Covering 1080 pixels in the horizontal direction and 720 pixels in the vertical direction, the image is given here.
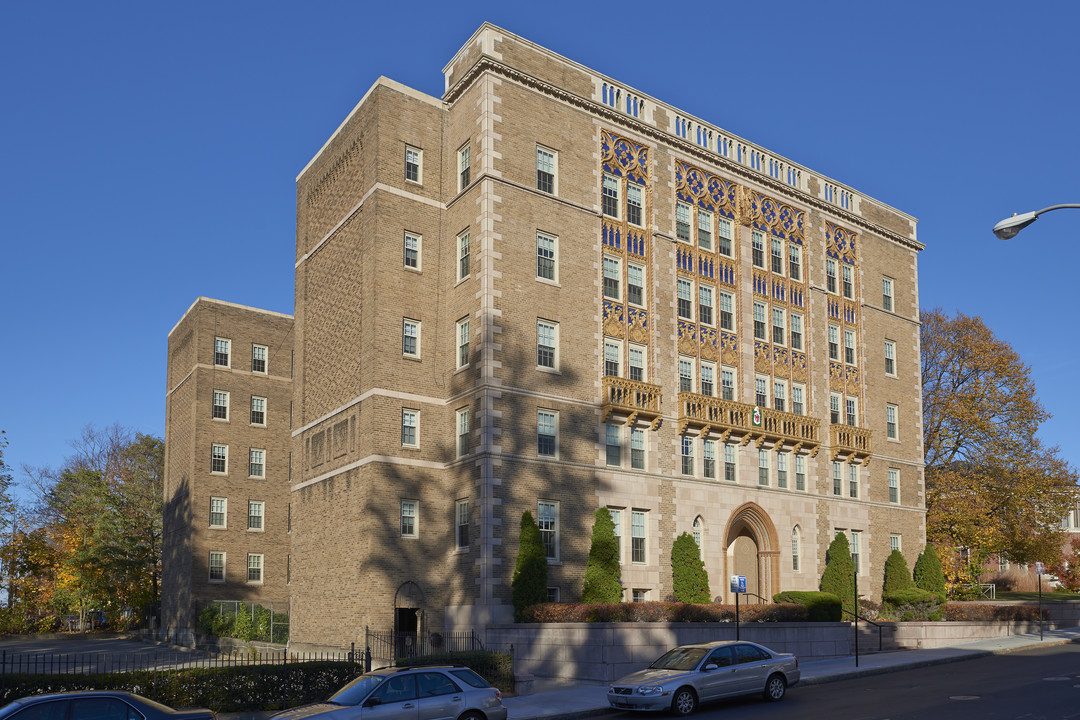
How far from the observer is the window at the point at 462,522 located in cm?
3725

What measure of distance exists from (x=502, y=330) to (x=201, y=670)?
57.0 ft

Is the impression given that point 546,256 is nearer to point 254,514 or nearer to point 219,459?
point 219,459

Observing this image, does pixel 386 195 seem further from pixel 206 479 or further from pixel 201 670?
pixel 206 479

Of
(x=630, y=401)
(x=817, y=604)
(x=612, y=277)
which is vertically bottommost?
(x=817, y=604)

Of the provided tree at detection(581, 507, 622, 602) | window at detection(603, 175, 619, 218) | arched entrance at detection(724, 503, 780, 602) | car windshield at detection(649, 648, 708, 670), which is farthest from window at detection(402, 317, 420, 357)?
car windshield at detection(649, 648, 708, 670)

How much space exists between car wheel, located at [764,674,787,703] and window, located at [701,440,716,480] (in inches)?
698

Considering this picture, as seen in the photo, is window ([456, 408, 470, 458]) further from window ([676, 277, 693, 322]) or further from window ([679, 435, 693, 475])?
window ([676, 277, 693, 322])

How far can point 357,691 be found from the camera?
1852 centimetres

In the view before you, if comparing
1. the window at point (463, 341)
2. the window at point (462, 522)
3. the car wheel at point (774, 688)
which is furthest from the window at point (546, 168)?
the car wheel at point (774, 688)

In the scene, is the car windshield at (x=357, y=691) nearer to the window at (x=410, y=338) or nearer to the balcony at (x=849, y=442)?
the window at (x=410, y=338)

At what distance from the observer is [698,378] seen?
140 feet

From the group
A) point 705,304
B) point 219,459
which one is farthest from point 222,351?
point 705,304

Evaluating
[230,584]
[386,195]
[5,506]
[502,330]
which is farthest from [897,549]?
[5,506]

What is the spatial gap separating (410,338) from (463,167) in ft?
23.5
